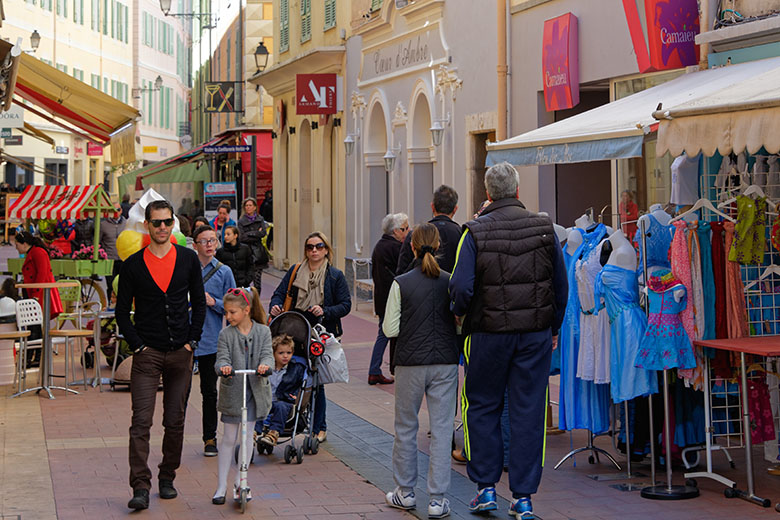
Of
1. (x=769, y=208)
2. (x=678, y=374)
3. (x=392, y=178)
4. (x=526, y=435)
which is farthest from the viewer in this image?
(x=392, y=178)

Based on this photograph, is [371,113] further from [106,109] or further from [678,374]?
[678,374]

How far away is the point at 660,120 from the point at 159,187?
47.2m

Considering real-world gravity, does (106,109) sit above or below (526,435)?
above

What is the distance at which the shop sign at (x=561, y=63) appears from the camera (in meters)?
14.5

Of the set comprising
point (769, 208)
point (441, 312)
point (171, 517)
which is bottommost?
point (171, 517)

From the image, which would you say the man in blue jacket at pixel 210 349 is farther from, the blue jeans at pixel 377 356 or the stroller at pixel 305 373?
the blue jeans at pixel 377 356

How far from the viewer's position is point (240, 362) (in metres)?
7.82

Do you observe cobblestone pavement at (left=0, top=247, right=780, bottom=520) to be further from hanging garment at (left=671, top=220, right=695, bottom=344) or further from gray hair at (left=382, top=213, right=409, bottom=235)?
gray hair at (left=382, top=213, right=409, bottom=235)

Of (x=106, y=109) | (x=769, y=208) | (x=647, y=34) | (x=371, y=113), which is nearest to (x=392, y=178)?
(x=371, y=113)

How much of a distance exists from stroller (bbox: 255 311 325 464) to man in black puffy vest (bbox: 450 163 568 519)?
6.34ft

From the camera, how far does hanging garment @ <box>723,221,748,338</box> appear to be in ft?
25.8

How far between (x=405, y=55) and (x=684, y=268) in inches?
537

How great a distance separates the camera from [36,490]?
7.96 m

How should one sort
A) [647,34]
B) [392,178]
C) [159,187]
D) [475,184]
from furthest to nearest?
[159,187], [392,178], [475,184], [647,34]
